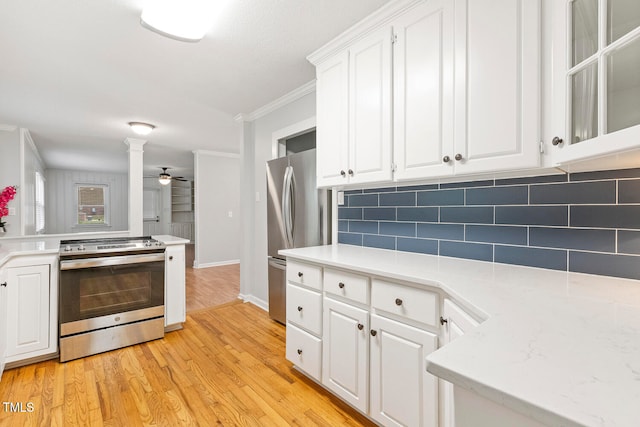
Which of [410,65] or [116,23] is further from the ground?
[116,23]

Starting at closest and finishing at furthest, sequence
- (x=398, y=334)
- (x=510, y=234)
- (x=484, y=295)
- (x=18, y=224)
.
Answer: (x=484, y=295) → (x=398, y=334) → (x=510, y=234) → (x=18, y=224)

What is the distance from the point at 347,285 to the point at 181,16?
183cm

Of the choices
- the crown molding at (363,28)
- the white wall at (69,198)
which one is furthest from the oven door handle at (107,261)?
the white wall at (69,198)

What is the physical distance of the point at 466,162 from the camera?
4.66 ft

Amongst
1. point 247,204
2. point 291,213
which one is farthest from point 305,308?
point 247,204

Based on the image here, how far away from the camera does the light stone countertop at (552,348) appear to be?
45 centimetres

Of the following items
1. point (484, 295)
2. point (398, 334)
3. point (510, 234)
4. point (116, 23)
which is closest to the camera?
point (484, 295)

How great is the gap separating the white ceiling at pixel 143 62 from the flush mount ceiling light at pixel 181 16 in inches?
3.2

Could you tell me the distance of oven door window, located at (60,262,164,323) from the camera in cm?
236

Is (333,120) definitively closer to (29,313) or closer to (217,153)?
(29,313)

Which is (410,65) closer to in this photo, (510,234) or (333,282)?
(510,234)

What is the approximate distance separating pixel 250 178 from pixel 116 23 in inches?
83.6

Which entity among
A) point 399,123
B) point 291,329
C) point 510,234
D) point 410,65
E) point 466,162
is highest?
point 410,65

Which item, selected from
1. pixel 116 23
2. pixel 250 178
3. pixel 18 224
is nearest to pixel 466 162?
pixel 116 23
